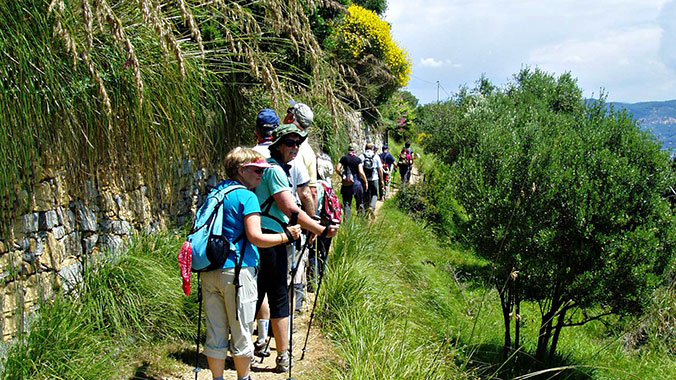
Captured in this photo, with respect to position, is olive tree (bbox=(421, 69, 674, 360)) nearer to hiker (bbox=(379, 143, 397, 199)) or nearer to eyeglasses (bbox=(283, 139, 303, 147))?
eyeglasses (bbox=(283, 139, 303, 147))

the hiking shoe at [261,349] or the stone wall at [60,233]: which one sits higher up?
the stone wall at [60,233]

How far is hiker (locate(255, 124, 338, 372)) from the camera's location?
353 centimetres

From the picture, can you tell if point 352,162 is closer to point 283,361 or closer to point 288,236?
point 283,361

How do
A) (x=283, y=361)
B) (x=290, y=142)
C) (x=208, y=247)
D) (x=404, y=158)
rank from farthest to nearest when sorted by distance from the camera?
1. (x=404, y=158)
2. (x=283, y=361)
3. (x=290, y=142)
4. (x=208, y=247)

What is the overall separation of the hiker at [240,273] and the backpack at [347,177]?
520 cm

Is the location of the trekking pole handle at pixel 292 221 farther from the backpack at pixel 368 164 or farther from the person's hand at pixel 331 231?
the backpack at pixel 368 164

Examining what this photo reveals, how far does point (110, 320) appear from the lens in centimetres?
392

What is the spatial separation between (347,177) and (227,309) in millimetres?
5461

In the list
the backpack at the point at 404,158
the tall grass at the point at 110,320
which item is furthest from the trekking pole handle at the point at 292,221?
the backpack at the point at 404,158

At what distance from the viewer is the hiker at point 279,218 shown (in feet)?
11.6

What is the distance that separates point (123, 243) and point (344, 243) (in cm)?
275

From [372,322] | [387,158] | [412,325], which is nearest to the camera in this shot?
[372,322]

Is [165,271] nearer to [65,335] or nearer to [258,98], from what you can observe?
[65,335]

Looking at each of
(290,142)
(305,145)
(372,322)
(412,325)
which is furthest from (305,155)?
(412,325)
